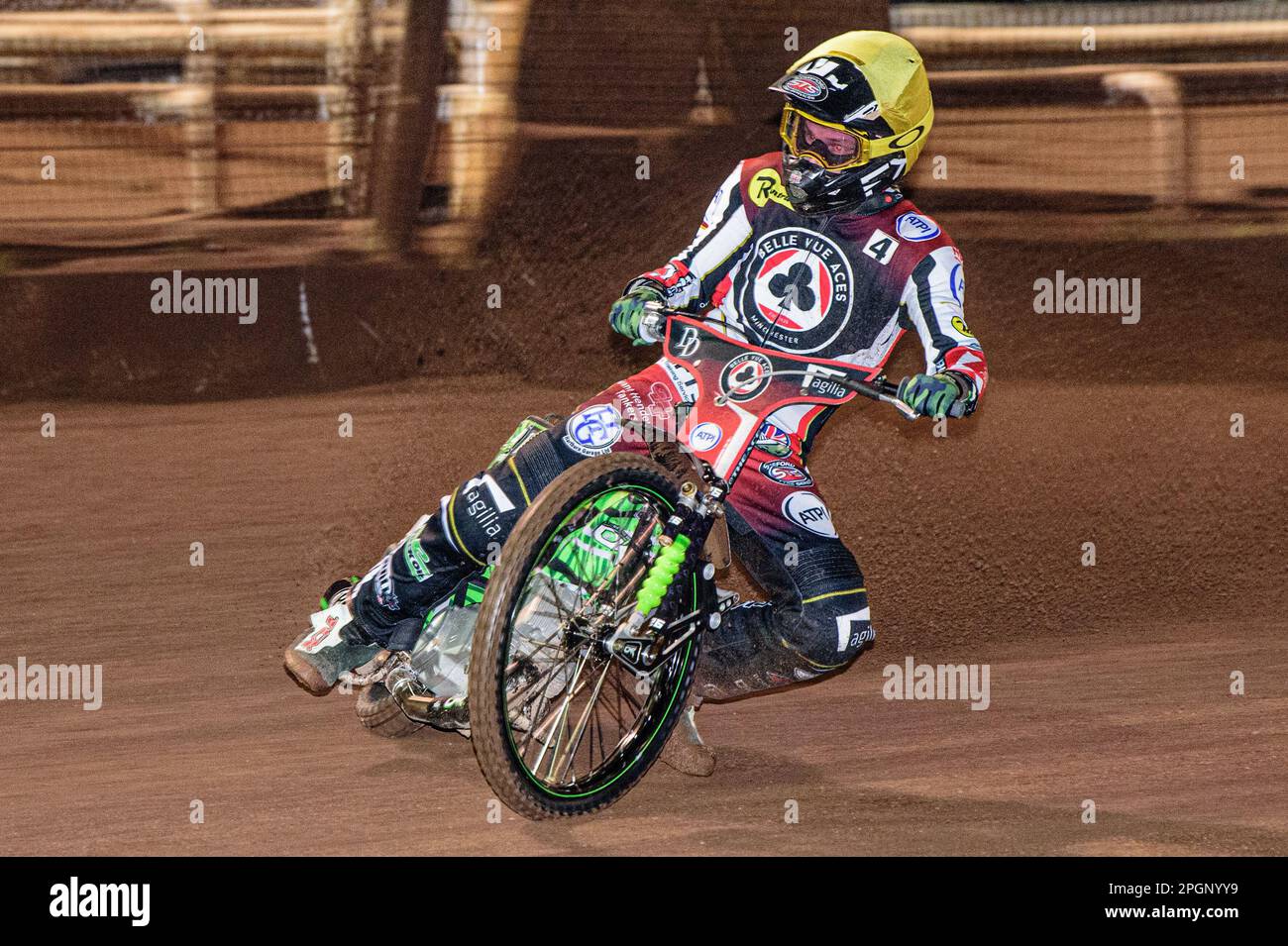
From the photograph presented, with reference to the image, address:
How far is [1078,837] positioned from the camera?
492cm

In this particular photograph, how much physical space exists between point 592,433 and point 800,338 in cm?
78

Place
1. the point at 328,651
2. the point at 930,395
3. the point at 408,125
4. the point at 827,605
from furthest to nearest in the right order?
the point at 408,125, the point at 328,651, the point at 827,605, the point at 930,395

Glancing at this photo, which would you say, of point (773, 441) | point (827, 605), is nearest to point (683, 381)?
point (773, 441)

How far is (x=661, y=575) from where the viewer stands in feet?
15.1

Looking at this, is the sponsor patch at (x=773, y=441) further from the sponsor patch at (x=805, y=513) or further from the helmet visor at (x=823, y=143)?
the helmet visor at (x=823, y=143)

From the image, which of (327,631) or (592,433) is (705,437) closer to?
(592,433)

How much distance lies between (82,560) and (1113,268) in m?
7.08

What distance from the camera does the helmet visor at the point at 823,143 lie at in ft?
15.8

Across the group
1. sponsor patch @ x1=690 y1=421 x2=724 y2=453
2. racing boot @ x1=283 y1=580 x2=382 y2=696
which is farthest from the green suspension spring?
racing boot @ x1=283 y1=580 x2=382 y2=696

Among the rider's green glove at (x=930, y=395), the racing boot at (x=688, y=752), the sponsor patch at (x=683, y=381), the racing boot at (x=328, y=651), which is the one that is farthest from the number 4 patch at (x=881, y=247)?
the racing boot at (x=328, y=651)

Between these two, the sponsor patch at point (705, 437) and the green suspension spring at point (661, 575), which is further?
the sponsor patch at point (705, 437)

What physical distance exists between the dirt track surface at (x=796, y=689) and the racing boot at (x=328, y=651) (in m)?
0.41

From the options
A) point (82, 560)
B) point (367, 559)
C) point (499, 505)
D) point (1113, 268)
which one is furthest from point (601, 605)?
point (1113, 268)

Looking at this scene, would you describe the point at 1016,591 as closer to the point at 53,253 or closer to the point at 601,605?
the point at 601,605
